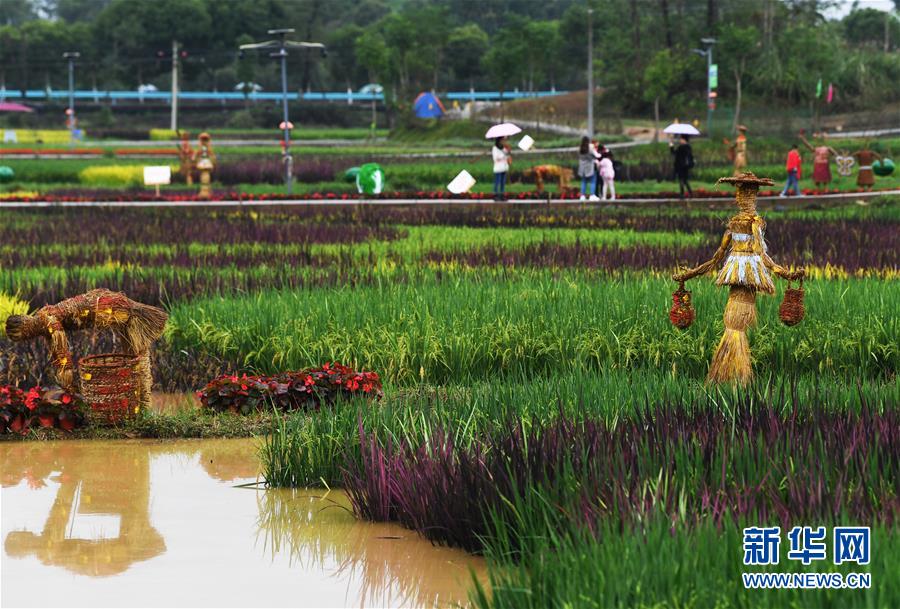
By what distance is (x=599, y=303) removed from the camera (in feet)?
37.8

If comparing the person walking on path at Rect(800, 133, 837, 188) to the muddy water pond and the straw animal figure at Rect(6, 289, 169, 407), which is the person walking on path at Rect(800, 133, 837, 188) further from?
the muddy water pond

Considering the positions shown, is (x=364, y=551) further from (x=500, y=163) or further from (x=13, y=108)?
(x=13, y=108)

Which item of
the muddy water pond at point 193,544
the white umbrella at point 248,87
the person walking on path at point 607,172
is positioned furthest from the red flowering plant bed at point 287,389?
the white umbrella at point 248,87

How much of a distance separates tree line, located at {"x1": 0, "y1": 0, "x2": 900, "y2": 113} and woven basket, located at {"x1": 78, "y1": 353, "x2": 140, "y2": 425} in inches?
2068

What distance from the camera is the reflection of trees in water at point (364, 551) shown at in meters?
5.93

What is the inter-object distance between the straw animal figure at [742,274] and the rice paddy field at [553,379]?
0.50 metres

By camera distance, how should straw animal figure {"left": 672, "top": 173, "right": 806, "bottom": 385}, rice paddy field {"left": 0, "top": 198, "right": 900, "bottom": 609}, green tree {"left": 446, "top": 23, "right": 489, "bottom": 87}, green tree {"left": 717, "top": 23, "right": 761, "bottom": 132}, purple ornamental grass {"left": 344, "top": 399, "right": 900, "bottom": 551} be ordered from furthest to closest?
green tree {"left": 446, "top": 23, "right": 489, "bottom": 87}, green tree {"left": 717, "top": 23, "right": 761, "bottom": 132}, straw animal figure {"left": 672, "top": 173, "right": 806, "bottom": 385}, purple ornamental grass {"left": 344, "top": 399, "right": 900, "bottom": 551}, rice paddy field {"left": 0, "top": 198, "right": 900, "bottom": 609}

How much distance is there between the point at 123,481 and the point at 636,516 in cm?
363

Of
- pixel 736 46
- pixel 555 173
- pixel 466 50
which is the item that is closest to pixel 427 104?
pixel 736 46

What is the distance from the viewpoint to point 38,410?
9086 mm

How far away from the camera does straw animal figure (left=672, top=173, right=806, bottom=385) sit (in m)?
8.80

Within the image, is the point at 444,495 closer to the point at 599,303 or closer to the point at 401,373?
the point at 401,373

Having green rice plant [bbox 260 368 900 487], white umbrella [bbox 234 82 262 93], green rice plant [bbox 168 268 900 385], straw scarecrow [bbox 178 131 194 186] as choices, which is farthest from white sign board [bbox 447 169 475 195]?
white umbrella [bbox 234 82 262 93]

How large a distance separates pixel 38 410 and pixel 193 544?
2880 mm
